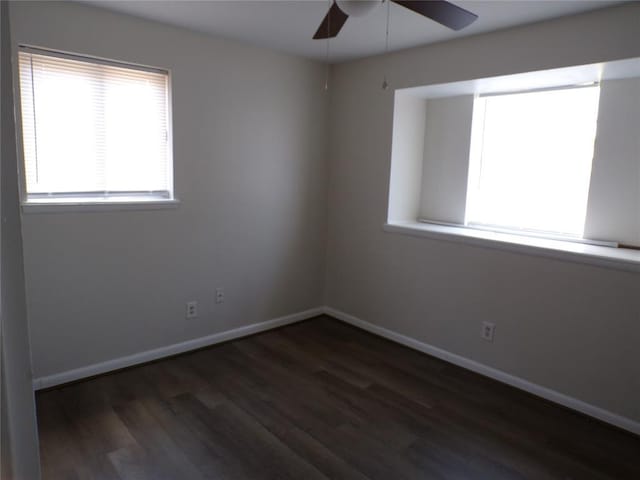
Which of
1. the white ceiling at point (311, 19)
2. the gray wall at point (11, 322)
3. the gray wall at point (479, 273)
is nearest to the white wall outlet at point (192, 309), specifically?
the gray wall at point (479, 273)

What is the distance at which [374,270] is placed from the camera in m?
3.82

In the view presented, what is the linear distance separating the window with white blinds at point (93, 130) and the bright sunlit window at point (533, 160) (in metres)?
2.44

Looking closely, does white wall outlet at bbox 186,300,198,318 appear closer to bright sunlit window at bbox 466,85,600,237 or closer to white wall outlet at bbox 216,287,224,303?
white wall outlet at bbox 216,287,224,303

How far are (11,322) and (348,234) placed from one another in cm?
359

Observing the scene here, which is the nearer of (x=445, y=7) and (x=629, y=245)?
(x=445, y=7)

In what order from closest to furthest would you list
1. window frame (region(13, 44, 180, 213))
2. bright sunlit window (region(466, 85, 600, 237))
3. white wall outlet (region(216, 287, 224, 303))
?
window frame (region(13, 44, 180, 213)) → bright sunlit window (region(466, 85, 600, 237)) → white wall outlet (region(216, 287, 224, 303))

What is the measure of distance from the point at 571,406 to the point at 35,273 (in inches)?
134

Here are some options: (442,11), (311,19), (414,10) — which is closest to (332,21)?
(414,10)

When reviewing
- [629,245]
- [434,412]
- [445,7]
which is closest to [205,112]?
[445,7]

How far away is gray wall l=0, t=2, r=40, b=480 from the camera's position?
0.45 m

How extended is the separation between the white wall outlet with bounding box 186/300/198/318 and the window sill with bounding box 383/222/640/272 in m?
1.68

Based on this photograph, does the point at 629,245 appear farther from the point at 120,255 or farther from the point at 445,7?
the point at 120,255

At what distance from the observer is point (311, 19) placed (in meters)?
2.69

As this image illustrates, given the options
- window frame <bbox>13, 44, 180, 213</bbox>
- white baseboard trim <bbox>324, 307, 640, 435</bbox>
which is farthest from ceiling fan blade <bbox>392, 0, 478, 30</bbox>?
white baseboard trim <bbox>324, 307, 640, 435</bbox>
